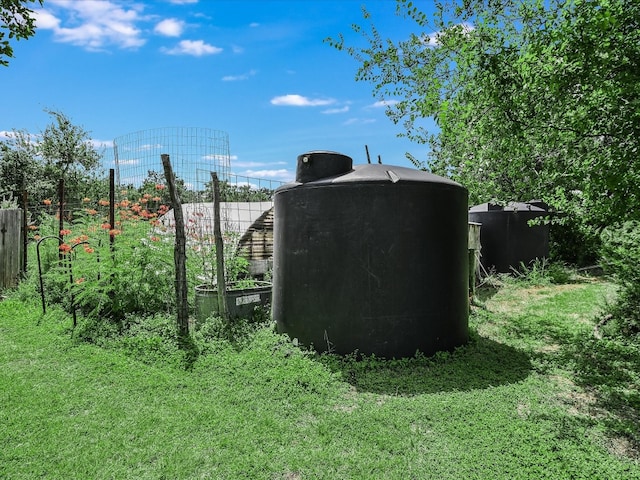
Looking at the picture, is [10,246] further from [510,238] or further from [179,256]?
[510,238]

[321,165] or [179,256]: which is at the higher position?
[321,165]

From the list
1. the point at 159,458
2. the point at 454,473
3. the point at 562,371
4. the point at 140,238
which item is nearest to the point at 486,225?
the point at 562,371

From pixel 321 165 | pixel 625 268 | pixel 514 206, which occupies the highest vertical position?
pixel 321 165

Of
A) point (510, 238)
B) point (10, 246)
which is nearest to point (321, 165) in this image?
point (10, 246)

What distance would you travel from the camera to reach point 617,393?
395 centimetres

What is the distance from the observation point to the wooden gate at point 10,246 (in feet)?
26.9

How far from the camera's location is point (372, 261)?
4.48 meters

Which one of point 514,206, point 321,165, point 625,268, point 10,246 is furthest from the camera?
point 514,206

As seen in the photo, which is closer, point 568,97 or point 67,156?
point 568,97

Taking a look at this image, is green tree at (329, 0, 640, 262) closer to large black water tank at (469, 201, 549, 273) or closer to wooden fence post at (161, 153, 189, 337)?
wooden fence post at (161, 153, 189, 337)

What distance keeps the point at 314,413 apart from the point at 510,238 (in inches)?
376

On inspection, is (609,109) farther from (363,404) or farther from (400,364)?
(363,404)

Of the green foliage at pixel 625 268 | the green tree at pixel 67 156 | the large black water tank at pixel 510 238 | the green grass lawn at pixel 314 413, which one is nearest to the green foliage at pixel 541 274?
the large black water tank at pixel 510 238

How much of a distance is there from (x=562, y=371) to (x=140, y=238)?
5.44 meters
